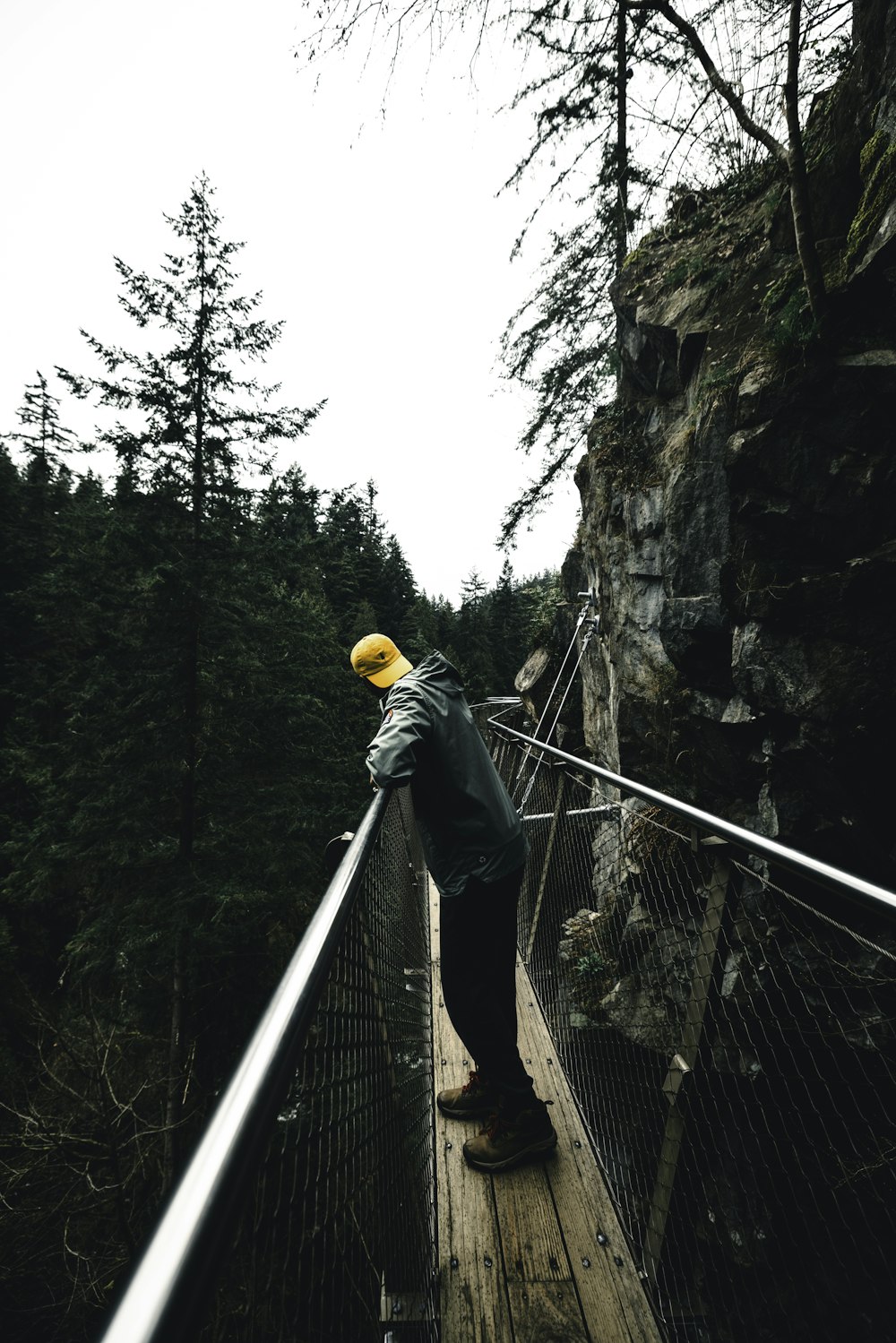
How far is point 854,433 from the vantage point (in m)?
4.52

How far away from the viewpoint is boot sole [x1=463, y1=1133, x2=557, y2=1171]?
2.04 m

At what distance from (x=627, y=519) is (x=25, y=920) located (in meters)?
19.6

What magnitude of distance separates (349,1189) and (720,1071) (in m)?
1.19

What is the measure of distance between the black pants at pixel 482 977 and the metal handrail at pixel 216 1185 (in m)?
1.24

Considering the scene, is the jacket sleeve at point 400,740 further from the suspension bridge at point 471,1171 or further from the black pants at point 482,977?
the black pants at point 482,977

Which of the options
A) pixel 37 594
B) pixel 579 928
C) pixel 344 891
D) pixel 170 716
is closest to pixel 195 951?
pixel 170 716

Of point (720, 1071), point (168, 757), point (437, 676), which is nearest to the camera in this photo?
point (720, 1071)

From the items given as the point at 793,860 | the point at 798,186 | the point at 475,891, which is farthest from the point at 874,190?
the point at 475,891

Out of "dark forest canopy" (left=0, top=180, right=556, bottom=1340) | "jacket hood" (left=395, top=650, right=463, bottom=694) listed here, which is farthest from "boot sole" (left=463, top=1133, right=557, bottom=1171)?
"dark forest canopy" (left=0, top=180, right=556, bottom=1340)

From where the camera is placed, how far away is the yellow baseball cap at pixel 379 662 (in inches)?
90.1

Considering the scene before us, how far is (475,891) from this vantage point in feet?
6.68

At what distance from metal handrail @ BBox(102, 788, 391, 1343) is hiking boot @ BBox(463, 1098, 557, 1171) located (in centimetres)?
171

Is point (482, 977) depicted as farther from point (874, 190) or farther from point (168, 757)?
point (168, 757)

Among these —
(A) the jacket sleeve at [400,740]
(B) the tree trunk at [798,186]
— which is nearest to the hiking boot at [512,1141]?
(A) the jacket sleeve at [400,740]
